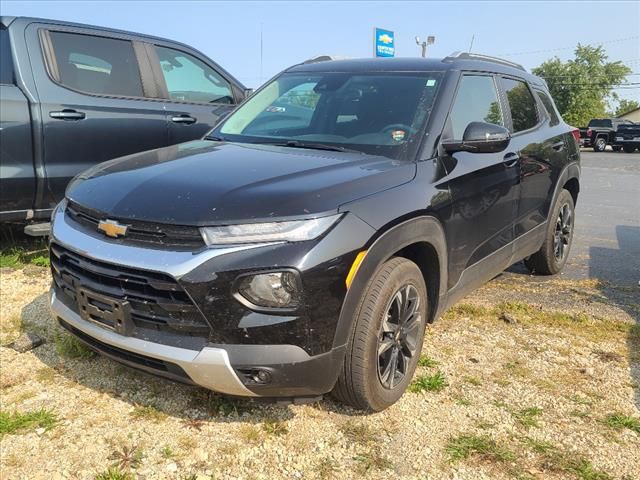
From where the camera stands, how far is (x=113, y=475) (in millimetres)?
2350

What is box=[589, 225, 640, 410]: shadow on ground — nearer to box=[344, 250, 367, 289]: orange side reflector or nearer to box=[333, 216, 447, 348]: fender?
box=[333, 216, 447, 348]: fender

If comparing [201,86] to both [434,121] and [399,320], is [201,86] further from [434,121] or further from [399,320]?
[399,320]

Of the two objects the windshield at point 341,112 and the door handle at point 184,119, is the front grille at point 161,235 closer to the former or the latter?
the windshield at point 341,112

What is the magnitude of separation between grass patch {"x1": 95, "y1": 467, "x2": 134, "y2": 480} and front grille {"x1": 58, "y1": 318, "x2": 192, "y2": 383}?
429 millimetres

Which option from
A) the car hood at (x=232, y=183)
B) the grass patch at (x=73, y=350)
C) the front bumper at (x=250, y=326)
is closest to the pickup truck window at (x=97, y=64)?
the car hood at (x=232, y=183)

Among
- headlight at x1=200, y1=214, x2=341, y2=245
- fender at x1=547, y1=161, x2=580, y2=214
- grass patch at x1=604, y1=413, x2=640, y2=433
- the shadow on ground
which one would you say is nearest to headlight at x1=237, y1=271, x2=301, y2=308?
headlight at x1=200, y1=214, x2=341, y2=245

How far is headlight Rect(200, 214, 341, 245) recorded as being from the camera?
2.27 metres

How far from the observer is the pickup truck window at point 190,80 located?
222 inches

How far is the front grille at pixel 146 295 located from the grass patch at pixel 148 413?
60 centimetres

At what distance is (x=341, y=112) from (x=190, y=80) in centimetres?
281

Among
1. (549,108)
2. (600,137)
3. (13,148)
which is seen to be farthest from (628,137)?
(13,148)

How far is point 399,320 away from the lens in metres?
2.85

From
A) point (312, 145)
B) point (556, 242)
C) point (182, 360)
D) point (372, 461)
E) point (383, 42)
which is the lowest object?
point (372, 461)

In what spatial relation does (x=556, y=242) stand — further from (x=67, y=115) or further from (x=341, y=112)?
(x=67, y=115)
